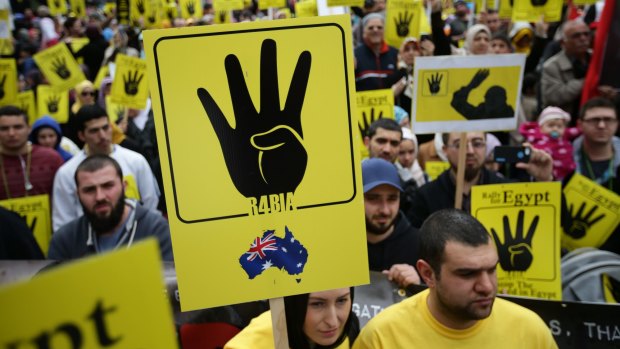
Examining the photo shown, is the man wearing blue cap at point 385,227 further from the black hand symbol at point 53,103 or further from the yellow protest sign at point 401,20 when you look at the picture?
the black hand symbol at point 53,103

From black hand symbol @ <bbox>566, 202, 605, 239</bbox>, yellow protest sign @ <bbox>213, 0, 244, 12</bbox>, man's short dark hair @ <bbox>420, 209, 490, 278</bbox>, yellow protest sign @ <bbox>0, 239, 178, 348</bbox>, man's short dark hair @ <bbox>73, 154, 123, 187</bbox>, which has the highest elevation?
yellow protest sign @ <bbox>213, 0, 244, 12</bbox>

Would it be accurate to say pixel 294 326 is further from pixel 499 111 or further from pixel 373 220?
pixel 499 111

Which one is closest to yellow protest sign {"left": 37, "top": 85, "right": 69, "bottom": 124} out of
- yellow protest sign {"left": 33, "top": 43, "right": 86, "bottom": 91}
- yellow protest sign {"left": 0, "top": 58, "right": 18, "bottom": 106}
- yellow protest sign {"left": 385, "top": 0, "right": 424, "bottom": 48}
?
yellow protest sign {"left": 33, "top": 43, "right": 86, "bottom": 91}

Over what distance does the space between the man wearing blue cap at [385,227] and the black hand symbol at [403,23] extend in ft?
13.9

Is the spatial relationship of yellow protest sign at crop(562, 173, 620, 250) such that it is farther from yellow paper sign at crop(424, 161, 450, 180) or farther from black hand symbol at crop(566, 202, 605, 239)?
yellow paper sign at crop(424, 161, 450, 180)

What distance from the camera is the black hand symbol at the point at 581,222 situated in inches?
143

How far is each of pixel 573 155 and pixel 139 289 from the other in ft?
13.7

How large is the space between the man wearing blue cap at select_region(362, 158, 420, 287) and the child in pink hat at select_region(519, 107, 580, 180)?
1.70 m

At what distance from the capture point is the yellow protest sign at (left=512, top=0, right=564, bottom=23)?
276 inches

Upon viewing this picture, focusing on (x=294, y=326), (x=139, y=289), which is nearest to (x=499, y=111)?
(x=294, y=326)

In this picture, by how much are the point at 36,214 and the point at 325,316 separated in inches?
114

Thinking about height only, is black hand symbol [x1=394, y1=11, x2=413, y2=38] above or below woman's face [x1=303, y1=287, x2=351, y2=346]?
above

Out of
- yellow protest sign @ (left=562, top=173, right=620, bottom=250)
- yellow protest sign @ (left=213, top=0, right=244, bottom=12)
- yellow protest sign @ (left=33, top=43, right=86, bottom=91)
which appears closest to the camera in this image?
yellow protest sign @ (left=562, top=173, right=620, bottom=250)

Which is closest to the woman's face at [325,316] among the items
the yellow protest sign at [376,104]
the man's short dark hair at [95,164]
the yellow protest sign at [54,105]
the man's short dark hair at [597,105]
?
the man's short dark hair at [95,164]
